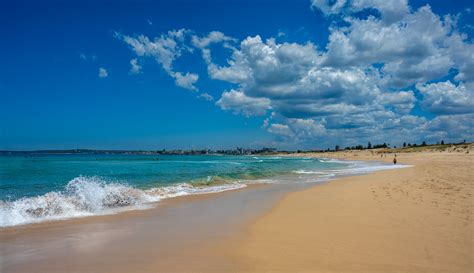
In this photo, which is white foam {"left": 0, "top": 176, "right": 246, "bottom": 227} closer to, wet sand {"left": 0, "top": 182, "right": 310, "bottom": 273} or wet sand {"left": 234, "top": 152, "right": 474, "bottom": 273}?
wet sand {"left": 0, "top": 182, "right": 310, "bottom": 273}

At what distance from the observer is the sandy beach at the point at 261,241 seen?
545cm

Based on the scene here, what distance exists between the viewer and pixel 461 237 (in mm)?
6805

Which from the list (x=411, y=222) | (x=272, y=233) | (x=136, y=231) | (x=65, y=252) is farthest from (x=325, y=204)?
(x=65, y=252)

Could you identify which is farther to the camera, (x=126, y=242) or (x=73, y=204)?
(x=73, y=204)

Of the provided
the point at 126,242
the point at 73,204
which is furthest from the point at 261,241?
the point at 73,204

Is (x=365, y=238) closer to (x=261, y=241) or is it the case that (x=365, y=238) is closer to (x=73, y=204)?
(x=261, y=241)

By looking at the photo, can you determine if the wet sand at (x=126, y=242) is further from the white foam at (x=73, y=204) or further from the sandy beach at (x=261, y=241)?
the white foam at (x=73, y=204)

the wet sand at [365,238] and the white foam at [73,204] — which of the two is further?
the white foam at [73,204]

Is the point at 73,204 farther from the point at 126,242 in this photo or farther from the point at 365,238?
the point at 365,238

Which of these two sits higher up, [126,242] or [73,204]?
[73,204]

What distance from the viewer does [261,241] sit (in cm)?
696

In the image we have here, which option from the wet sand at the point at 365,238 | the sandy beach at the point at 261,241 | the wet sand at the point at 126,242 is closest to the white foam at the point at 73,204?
the wet sand at the point at 126,242

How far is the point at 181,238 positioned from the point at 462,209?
8.38m

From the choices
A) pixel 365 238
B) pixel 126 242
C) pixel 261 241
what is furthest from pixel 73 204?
pixel 365 238
